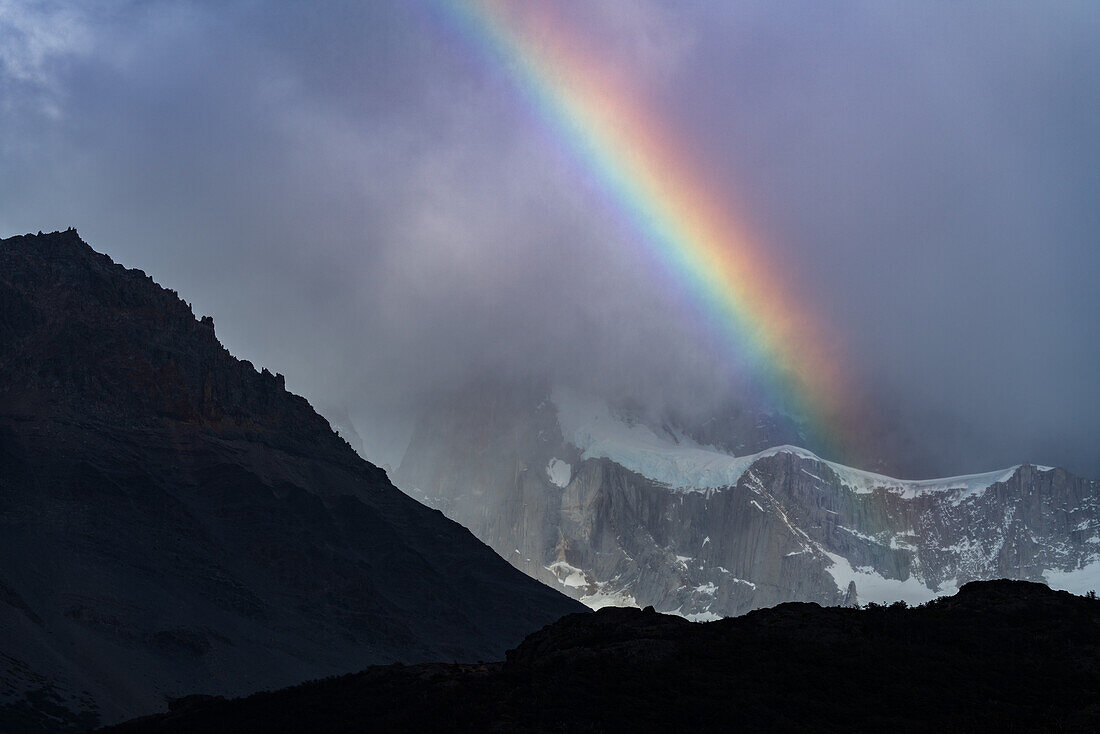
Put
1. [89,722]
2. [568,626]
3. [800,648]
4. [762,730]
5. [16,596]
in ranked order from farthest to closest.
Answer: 1. [16,596]
2. [89,722]
3. [568,626]
4. [800,648]
5. [762,730]

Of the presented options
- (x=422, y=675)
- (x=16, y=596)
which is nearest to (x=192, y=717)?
(x=422, y=675)

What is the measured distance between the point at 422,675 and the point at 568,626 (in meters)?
16.3

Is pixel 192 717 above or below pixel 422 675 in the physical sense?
below

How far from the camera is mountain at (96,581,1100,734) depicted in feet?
266

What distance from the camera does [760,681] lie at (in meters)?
88.3

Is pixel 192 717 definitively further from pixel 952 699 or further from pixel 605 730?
pixel 952 699

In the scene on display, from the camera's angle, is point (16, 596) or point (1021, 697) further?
point (16, 596)

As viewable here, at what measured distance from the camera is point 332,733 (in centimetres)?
8525

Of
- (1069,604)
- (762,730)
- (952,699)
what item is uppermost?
(1069,604)

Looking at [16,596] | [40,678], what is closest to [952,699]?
[40,678]

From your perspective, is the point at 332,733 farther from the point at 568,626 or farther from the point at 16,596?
the point at 16,596

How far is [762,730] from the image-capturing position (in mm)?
79125

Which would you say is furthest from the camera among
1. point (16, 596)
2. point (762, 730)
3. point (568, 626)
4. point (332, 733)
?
point (16, 596)

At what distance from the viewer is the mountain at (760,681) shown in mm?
81000
